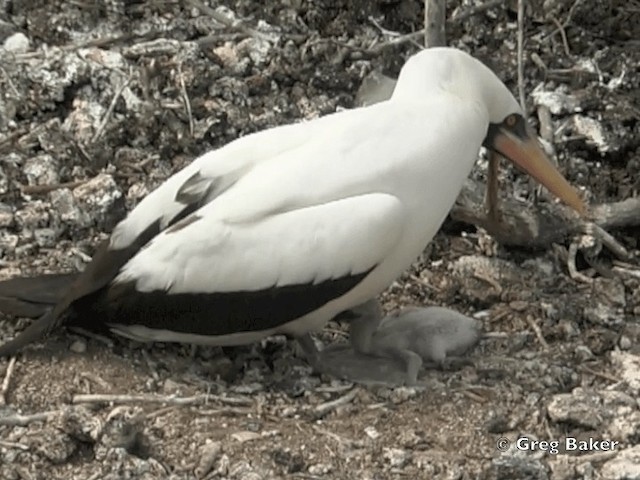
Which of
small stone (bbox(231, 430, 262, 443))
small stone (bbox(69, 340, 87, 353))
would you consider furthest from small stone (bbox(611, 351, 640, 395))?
small stone (bbox(69, 340, 87, 353))

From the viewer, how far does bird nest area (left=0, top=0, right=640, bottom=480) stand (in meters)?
4.04

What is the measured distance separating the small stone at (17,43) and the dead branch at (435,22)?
163cm

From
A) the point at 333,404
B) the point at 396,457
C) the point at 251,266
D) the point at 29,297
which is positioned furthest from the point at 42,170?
the point at 396,457

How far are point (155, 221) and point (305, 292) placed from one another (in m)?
0.52

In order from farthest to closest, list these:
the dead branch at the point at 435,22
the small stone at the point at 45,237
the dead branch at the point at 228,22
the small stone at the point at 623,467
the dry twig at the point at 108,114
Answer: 1. the dead branch at the point at 228,22
2. the dry twig at the point at 108,114
3. the dead branch at the point at 435,22
4. the small stone at the point at 45,237
5. the small stone at the point at 623,467

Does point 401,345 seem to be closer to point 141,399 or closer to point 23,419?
point 141,399

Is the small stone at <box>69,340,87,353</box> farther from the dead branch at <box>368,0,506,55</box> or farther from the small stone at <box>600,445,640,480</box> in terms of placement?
the dead branch at <box>368,0,506,55</box>

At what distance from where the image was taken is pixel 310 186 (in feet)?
13.7

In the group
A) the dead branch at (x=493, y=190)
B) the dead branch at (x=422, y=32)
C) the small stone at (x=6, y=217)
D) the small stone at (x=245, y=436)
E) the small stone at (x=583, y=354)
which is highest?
the dead branch at (x=422, y=32)

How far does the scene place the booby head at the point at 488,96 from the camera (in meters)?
4.47

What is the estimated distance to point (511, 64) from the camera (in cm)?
595

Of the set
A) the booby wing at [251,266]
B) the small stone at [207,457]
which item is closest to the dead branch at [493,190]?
the booby wing at [251,266]

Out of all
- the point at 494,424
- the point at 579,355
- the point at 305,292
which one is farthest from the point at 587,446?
the point at 305,292

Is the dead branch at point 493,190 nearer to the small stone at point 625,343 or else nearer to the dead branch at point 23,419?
the small stone at point 625,343
